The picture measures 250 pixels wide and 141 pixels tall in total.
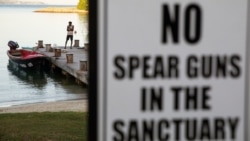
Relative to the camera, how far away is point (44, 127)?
11.9 m

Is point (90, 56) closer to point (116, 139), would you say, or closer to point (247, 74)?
point (116, 139)

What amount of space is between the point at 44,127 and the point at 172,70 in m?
10.4

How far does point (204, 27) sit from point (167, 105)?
0.28 metres

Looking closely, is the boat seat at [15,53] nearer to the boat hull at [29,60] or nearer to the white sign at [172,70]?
the boat hull at [29,60]

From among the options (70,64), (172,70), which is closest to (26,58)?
(70,64)

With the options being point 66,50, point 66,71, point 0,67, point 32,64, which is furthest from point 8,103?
point 0,67

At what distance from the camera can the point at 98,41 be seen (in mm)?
1698

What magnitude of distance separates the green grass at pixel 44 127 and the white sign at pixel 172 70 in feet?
28.5

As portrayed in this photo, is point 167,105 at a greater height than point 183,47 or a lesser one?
lesser

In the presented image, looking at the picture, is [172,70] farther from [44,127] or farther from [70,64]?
[70,64]

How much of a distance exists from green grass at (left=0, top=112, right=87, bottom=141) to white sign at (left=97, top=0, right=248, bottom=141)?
28.5 ft

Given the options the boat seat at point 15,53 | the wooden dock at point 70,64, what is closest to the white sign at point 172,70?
the wooden dock at point 70,64

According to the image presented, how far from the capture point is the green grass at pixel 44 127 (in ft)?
34.7

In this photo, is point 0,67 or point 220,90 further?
point 0,67
